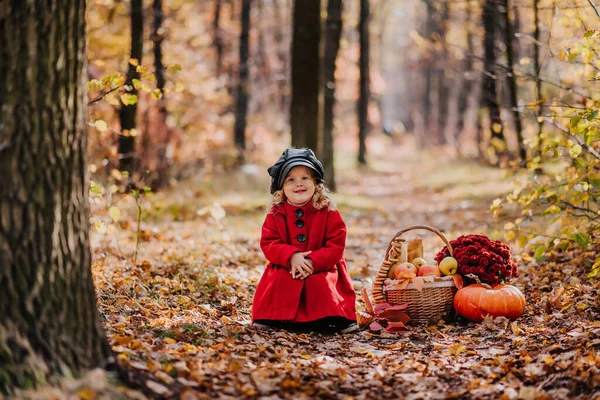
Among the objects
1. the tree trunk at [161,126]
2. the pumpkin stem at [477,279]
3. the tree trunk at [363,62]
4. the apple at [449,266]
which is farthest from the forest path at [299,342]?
the tree trunk at [363,62]

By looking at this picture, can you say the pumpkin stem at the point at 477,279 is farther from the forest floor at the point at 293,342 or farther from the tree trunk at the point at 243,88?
the tree trunk at the point at 243,88

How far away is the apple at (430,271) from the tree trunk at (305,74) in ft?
21.0

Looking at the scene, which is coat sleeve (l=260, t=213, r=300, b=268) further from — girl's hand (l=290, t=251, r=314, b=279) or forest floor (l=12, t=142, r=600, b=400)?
forest floor (l=12, t=142, r=600, b=400)

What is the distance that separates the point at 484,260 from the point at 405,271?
687 mm

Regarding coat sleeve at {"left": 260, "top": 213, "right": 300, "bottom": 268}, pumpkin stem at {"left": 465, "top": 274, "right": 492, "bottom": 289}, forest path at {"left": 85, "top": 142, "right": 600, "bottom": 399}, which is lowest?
forest path at {"left": 85, "top": 142, "right": 600, "bottom": 399}

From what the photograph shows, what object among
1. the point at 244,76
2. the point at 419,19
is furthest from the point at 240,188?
the point at 419,19

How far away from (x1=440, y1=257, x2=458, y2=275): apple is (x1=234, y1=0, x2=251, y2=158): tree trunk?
14912 mm

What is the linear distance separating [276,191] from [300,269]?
0.76 meters

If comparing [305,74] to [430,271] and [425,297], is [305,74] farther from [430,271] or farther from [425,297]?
A: [425,297]

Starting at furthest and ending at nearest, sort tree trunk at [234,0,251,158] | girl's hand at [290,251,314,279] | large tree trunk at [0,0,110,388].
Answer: tree trunk at [234,0,251,158] → girl's hand at [290,251,314,279] → large tree trunk at [0,0,110,388]

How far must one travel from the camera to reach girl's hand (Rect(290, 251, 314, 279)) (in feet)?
16.9

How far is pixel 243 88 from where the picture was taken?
68.3 ft

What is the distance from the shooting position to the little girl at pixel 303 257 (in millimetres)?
5184

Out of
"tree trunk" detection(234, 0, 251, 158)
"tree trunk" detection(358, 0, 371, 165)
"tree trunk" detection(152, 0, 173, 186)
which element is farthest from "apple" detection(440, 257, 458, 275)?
"tree trunk" detection(358, 0, 371, 165)
